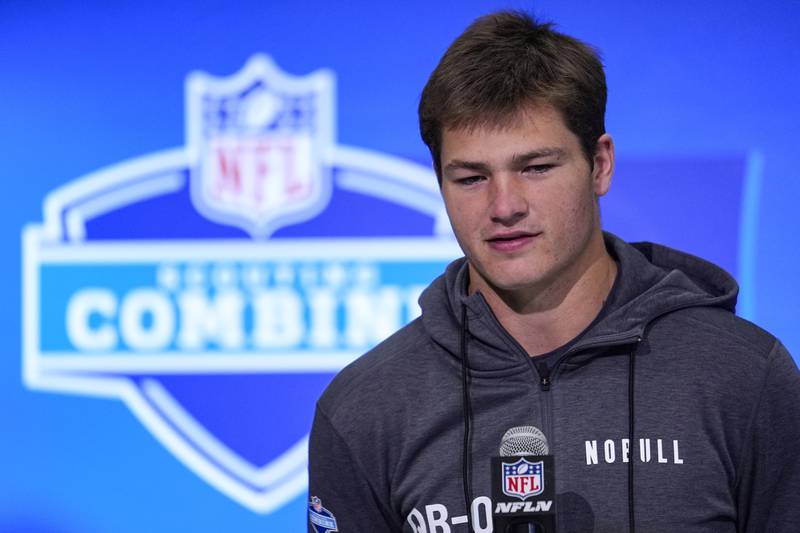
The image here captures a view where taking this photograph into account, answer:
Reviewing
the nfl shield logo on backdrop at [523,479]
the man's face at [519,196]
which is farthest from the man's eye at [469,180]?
the nfl shield logo on backdrop at [523,479]

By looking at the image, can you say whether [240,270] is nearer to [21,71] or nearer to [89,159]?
[89,159]

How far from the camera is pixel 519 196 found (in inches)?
50.8

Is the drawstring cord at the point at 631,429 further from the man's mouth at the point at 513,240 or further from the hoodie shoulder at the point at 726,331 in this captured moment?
the man's mouth at the point at 513,240

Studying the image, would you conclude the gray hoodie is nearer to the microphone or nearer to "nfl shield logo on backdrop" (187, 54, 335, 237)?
the microphone

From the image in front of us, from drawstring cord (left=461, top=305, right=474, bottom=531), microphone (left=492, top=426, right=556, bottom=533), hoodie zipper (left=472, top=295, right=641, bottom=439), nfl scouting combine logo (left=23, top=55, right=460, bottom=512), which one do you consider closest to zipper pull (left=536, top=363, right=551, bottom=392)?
hoodie zipper (left=472, top=295, right=641, bottom=439)

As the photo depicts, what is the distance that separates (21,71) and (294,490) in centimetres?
142

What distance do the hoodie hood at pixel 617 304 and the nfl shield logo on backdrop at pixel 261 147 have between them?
1261 millimetres

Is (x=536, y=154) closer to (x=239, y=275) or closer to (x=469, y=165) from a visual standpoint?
(x=469, y=165)

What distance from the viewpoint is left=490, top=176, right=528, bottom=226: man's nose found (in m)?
1.28

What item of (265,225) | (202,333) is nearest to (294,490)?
(202,333)

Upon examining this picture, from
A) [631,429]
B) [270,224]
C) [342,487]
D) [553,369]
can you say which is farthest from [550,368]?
[270,224]

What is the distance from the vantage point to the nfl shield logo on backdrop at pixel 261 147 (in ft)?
8.88

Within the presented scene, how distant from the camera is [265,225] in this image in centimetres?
271

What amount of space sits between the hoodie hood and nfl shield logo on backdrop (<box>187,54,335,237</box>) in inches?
49.7
